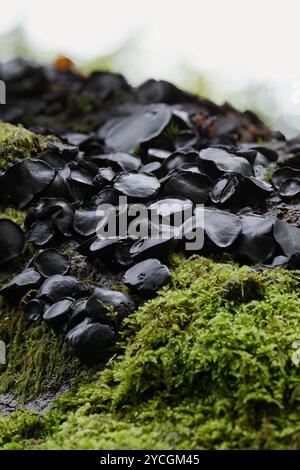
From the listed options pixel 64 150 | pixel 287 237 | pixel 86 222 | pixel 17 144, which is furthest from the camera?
pixel 17 144

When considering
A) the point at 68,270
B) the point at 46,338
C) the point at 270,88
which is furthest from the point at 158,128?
the point at 270,88

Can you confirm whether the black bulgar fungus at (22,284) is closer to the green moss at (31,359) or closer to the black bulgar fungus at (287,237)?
the green moss at (31,359)

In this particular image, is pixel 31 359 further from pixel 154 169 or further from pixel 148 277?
pixel 154 169

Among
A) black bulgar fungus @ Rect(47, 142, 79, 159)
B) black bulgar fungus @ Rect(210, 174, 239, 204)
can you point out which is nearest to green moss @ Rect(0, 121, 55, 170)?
black bulgar fungus @ Rect(47, 142, 79, 159)

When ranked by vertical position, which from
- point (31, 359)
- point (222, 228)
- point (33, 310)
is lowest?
point (31, 359)

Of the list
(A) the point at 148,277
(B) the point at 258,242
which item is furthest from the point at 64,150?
(B) the point at 258,242

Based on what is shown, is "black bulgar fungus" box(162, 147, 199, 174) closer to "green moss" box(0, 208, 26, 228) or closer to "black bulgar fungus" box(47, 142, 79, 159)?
"black bulgar fungus" box(47, 142, 79, 159)
